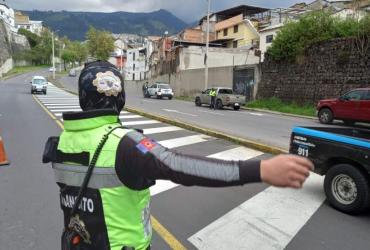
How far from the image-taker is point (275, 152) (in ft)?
28.6

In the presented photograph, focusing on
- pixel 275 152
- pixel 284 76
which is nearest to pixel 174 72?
pixel 284 76

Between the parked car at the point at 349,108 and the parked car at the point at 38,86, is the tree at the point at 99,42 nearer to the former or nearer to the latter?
the parked car at the point at 38,86

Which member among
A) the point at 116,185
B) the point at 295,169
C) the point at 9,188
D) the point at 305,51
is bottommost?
the point at 9,188

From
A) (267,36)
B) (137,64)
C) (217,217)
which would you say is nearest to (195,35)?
(267,36)

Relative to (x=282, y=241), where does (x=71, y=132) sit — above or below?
above

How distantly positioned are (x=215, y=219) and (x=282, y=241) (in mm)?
928

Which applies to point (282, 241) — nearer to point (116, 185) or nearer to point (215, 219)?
point (215, 219)

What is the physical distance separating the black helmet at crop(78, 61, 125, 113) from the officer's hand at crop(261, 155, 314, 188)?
0.88m

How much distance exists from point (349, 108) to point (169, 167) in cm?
1757

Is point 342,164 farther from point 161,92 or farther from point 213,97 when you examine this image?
point 161,92

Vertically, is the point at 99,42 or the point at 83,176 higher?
the point at 99,42

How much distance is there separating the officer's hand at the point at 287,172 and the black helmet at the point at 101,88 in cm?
88

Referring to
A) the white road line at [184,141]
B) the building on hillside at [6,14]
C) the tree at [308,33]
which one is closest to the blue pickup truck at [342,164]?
the white road line at [184,141]

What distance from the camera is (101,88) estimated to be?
6.44 ft
